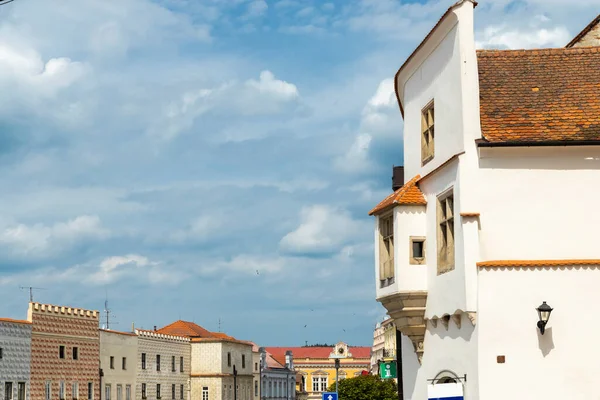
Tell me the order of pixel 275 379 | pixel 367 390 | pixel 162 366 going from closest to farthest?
pixel 162 366, pixel 367 390, pixel 275 379

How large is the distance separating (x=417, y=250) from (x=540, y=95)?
390cm

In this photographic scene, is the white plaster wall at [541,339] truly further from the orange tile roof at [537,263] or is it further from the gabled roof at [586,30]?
the gabled roof at [586,30]

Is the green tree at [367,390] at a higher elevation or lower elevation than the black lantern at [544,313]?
lower

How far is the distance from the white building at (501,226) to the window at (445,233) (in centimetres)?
3

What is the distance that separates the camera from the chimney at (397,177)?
77.8 ft

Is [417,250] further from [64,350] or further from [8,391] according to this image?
[64,350]

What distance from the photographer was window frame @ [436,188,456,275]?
18.5 m

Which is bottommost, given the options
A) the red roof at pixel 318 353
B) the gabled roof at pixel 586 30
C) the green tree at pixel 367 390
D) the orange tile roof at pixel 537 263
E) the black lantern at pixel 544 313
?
the green tree at pixel 367 390

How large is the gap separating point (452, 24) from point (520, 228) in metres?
4.17

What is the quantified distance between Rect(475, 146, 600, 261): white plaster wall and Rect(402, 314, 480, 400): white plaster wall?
1588 mm

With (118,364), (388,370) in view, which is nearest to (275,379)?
(118,364)

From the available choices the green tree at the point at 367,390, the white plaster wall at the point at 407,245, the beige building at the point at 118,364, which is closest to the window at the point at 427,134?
the white plaster wall at the point at 407,245

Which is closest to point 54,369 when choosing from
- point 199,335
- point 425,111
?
point 199,335

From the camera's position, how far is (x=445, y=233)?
19.0 metres
